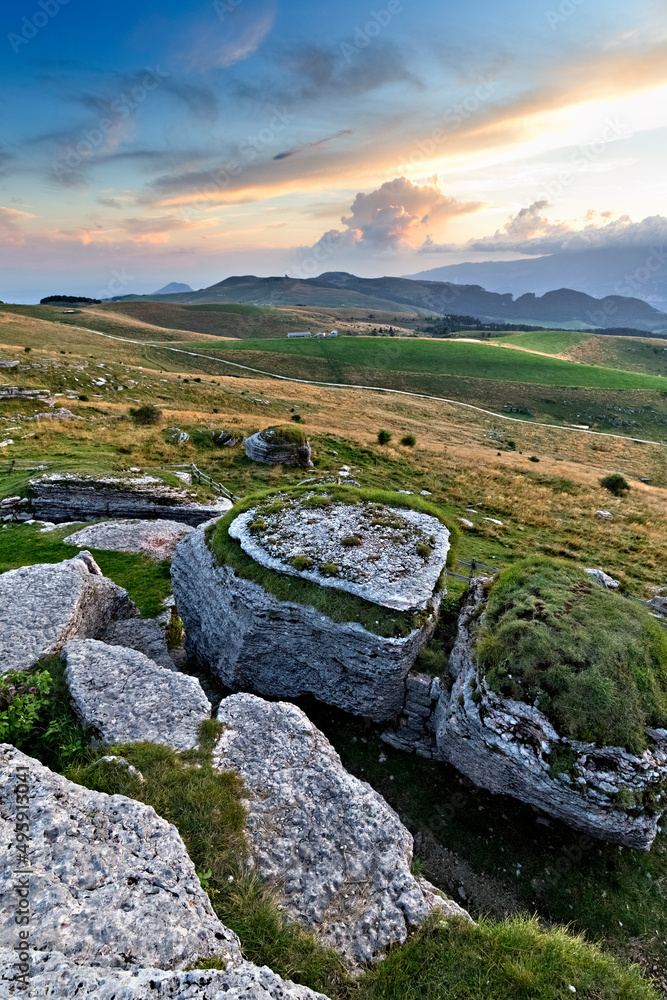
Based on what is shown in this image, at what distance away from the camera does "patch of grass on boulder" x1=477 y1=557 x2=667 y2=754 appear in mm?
9406

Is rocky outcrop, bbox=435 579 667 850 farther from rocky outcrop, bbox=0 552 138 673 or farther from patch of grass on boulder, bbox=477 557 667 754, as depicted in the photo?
rocky outcrop, bbox=0 552 138 673

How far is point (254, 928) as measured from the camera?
5.97 m

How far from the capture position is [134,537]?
72.8 ft

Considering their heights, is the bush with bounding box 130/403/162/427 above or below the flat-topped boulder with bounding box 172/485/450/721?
above

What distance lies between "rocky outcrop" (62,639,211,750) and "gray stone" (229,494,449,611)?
Answer: 4.54 m

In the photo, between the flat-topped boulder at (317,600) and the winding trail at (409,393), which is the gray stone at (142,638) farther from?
the winding trail at (409,393)

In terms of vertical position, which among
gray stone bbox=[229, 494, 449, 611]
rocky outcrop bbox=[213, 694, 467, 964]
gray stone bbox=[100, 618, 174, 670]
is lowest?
gray stone bbox=[100, 618, 174, 670]

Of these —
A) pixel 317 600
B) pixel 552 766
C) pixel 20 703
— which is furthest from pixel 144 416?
pixel 552 766

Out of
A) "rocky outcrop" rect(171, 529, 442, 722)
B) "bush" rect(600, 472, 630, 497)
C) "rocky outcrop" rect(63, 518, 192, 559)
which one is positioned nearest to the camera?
"rocky outcrop" rect(171, 529, 442, 722)

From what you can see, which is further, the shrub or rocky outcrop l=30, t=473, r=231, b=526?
rocky outcrop l=30, t=473, r=231, b=526

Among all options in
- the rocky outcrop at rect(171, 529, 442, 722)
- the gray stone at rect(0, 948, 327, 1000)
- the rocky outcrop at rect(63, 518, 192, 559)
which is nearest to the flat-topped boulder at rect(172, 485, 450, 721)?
the rocky outcrop at rect(171, 529, 442, 722)

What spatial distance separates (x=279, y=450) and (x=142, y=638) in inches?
883

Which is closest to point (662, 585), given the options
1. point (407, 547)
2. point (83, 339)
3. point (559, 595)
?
point (559, 595)

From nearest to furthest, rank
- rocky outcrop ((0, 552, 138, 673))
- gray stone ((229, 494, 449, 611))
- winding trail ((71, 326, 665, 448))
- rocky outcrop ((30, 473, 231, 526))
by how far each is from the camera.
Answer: rocky outcrop ((0, 552, 138, 673))
gray stone ((229, 494, 449, 611))
rocky outcrop ((30, 473, 231, 526))
winding trail ((71, 326, 665, 448))
